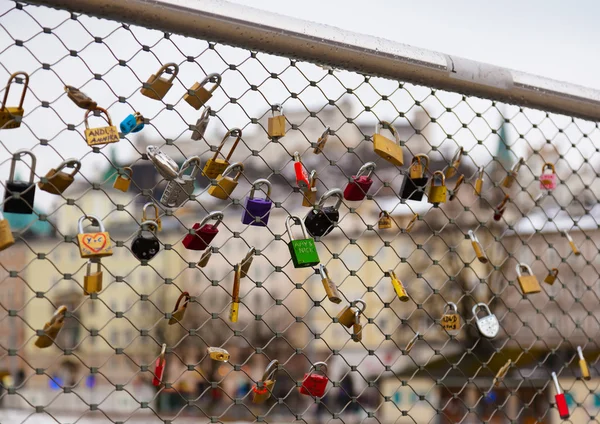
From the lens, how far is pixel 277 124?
160 cm

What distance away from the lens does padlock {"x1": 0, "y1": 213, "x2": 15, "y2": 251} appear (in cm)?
123

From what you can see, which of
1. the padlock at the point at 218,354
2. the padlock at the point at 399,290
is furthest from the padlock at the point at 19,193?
the padlock at the point at 399,290

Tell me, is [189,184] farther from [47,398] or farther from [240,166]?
[47,398]

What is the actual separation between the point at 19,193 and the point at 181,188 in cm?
32

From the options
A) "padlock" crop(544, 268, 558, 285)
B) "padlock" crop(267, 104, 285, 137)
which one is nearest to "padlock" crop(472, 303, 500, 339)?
"padlock" crop(544, 268, 558, 285)

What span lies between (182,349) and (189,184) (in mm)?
25305

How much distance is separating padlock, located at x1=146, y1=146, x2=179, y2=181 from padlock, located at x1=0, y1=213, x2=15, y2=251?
0.31m

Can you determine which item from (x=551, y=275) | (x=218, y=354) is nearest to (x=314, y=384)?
(x=218, y=354)

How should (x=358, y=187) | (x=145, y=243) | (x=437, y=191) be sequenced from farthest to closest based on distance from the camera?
(x=437, y=191), (x=358, y=187), (x=145, y=243)

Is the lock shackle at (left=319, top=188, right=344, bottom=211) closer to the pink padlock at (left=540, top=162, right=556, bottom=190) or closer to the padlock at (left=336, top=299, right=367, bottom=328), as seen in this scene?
the padlock at (left=336, top=299, right=367, bottom=328)

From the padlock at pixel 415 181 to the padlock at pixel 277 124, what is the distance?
358 mm

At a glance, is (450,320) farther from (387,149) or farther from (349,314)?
→ (387,149)

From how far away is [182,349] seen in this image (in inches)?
1027

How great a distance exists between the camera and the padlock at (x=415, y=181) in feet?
5.90
